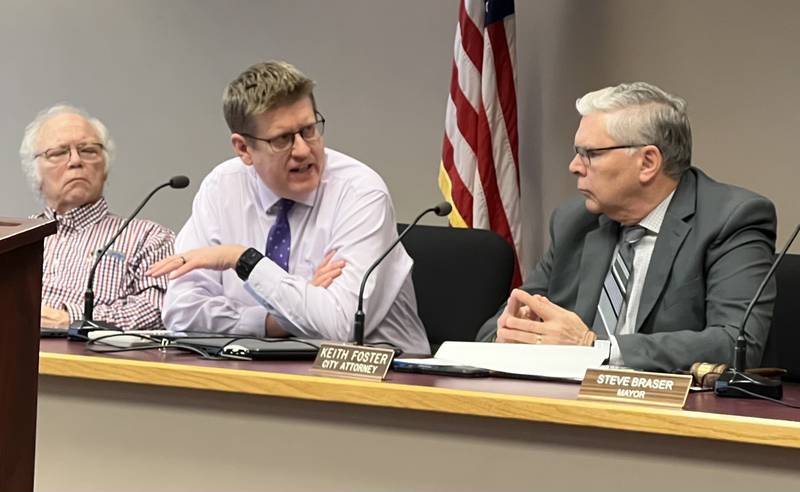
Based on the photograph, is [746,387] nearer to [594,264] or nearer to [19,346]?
[594,264]

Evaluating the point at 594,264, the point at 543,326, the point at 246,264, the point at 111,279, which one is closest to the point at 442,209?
the point at 543,326

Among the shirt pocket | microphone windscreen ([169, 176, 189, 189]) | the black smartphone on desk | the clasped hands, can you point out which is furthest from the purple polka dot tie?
the black smartphone on desk

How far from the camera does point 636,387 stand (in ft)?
6.69

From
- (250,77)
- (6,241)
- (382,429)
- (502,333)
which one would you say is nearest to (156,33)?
(250,77)

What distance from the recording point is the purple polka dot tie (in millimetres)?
3307

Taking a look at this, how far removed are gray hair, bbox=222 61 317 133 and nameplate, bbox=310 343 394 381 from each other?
3.58 ft

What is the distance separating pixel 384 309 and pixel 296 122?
1.84ft

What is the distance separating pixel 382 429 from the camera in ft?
7.04

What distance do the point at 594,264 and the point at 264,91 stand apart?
100 centimetres

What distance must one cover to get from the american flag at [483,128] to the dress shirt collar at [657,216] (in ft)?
4.77

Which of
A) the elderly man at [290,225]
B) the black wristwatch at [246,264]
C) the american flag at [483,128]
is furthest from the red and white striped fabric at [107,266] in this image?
the american flag at [483,128]

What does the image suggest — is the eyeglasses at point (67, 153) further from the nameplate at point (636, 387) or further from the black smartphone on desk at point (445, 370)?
the nameplate at point (636, 387)

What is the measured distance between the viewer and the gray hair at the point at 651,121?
9.64 ft

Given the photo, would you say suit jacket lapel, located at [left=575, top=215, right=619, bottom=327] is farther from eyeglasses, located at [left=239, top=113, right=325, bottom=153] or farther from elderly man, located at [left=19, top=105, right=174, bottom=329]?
elderly man, located at [left=19, top=105, right=174, bottom=329]
